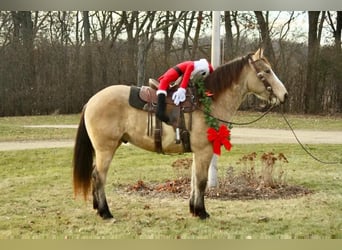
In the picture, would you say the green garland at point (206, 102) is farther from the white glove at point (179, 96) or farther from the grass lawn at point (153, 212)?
the grass lawn at point (153, 212)

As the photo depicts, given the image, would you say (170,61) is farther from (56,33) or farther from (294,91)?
(294,91)

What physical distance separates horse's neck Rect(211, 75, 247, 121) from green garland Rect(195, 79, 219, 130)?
0.09 m

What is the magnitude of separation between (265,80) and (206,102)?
25.0 inches

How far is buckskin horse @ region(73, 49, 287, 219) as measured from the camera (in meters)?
4.42

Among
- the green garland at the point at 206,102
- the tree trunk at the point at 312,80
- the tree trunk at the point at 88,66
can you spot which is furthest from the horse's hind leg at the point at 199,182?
the tree trunk at the point at 312,80

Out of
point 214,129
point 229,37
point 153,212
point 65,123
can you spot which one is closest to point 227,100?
point 214,129

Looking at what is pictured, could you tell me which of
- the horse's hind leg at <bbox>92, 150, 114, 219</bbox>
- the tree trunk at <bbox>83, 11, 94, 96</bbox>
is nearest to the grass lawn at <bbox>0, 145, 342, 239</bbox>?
the horse's hind leg at <bbox>92, 150, 114, 219</bbox>

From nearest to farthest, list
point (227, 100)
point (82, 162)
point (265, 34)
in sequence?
point (227, 100) → point (82, 162) → point (265, 34)

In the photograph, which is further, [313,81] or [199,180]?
[313,81]

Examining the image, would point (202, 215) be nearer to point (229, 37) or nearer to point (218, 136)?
point (218, 136)

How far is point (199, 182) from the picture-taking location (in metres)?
4.49

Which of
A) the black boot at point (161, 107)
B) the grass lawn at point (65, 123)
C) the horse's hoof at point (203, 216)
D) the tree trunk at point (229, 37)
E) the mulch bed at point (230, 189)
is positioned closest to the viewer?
the black boot at point (161, 107)

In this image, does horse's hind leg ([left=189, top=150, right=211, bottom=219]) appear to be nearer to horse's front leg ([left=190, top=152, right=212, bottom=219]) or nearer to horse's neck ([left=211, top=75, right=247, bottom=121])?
horse's front leg ([left=190, top=152, right=212, bottom=219])

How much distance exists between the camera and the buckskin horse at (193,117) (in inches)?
174
